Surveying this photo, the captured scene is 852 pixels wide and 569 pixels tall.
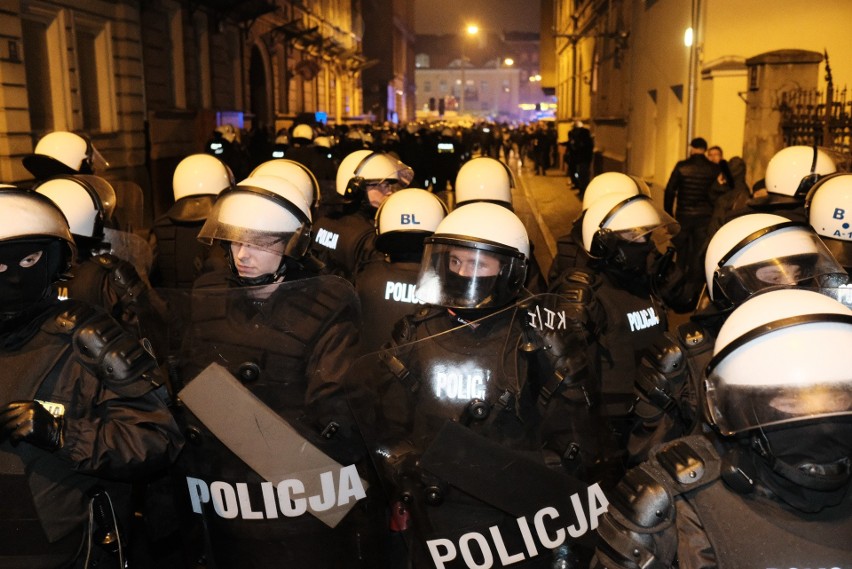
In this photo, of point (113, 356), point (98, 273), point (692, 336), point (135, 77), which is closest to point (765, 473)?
point (692, 336)

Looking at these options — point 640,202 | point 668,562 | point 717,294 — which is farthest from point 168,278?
point 668,562

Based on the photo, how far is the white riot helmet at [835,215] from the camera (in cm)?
427

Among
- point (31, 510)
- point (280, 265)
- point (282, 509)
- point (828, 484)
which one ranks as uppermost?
point (280, 265)

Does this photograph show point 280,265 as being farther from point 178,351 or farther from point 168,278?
point 168,278

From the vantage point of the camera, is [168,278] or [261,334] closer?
[261,334]

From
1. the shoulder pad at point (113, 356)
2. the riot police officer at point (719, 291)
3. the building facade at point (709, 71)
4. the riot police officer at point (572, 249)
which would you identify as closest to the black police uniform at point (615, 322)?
the riot police officer at point (572, 249)

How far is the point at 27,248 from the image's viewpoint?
269cm

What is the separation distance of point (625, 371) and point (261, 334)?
1.86 m

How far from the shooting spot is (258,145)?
19891 mm

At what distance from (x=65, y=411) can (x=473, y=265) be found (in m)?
1.41

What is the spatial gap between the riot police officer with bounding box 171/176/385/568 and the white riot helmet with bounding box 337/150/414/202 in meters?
3.26

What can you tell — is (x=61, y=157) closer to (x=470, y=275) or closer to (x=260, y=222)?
(x=260, y=222)

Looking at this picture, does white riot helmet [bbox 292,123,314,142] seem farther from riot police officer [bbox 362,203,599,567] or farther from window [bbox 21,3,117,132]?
riot police officer [bbox 362,203,599,567]

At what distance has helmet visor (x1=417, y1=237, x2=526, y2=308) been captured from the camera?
10.0ft
